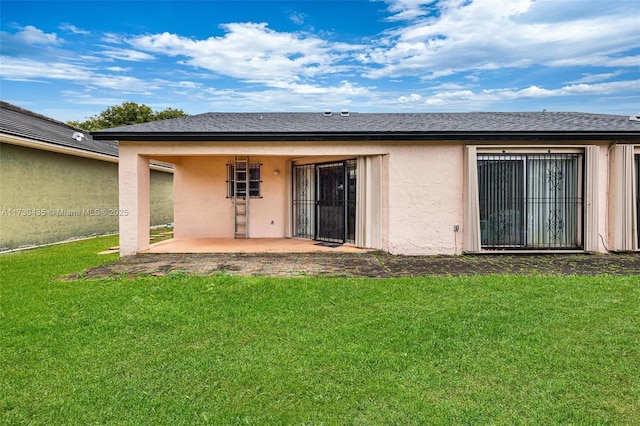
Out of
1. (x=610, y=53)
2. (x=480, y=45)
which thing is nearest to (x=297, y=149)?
(x=480, y=45)

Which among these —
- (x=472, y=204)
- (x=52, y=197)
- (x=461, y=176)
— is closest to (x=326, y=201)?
(x=461, y=176)

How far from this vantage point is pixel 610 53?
1470 cm

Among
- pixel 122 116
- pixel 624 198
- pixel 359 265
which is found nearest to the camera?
pixel 359 265

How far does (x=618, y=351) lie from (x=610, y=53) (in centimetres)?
1585

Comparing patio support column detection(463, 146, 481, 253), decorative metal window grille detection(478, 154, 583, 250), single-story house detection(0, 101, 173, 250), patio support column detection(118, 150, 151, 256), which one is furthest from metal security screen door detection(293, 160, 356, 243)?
single-story house detection(0, 101, 173, 250)

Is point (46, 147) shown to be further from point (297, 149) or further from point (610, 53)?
point (610, 53)

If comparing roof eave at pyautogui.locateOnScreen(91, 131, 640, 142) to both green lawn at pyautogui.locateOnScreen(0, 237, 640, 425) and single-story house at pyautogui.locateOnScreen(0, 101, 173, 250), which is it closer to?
single-story house at pyautogui.locateOnScreen(0, 101, 173, 250)

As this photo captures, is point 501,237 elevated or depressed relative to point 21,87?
depressed

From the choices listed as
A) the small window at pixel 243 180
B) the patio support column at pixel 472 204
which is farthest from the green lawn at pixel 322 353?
the small window at pixel 243 180

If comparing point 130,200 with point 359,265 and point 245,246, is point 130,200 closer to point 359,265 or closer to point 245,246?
point 245,246

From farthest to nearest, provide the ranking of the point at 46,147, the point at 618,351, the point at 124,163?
the point at 46,147 < the point at 124,163 < the point at 618,351

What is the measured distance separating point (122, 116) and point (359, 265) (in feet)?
107

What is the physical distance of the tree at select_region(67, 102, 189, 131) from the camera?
33.2 m

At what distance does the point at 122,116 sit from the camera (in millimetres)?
33250
